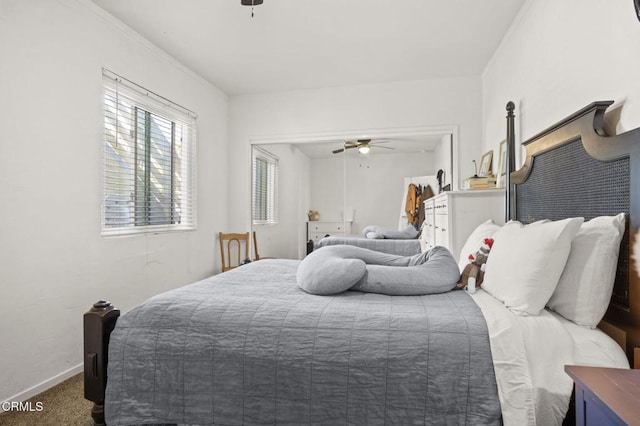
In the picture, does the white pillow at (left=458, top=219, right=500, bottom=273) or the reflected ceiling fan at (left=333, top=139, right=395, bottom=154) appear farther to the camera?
the reflected ceiling fan at (left=333, top=139, right=395, bottom=154)

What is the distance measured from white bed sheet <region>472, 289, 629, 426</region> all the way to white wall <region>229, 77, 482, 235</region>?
2.87 meters

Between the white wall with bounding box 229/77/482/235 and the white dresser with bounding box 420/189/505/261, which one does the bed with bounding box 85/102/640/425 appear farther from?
the white wall with bounding box 229/77/482/235

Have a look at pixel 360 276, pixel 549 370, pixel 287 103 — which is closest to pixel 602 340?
pixel 549 370

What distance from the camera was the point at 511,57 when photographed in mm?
2887

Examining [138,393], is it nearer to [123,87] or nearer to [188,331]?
[188,331]

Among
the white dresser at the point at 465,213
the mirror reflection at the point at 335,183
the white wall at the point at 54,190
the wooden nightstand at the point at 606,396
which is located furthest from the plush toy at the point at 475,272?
the white wall at the point at 54,190

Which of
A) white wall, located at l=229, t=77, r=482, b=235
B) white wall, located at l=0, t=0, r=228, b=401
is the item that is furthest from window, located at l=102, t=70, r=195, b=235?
white wall, located at l=229, t=77, r=482, b=235

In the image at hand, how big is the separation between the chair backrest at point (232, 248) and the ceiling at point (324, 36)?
1842 mm

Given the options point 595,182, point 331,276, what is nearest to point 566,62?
point 595,182

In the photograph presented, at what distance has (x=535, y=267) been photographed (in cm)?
141

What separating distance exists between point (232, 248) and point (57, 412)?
261 cm

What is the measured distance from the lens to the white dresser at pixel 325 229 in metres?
4.28

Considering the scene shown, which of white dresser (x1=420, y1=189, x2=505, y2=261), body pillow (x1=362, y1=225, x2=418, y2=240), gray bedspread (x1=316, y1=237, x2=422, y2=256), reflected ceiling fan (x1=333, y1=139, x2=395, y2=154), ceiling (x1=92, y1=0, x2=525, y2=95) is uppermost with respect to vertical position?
ceiling (x1=92, y1=0, x2=525, y2=95)

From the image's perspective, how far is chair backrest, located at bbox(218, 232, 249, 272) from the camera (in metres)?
4.21
